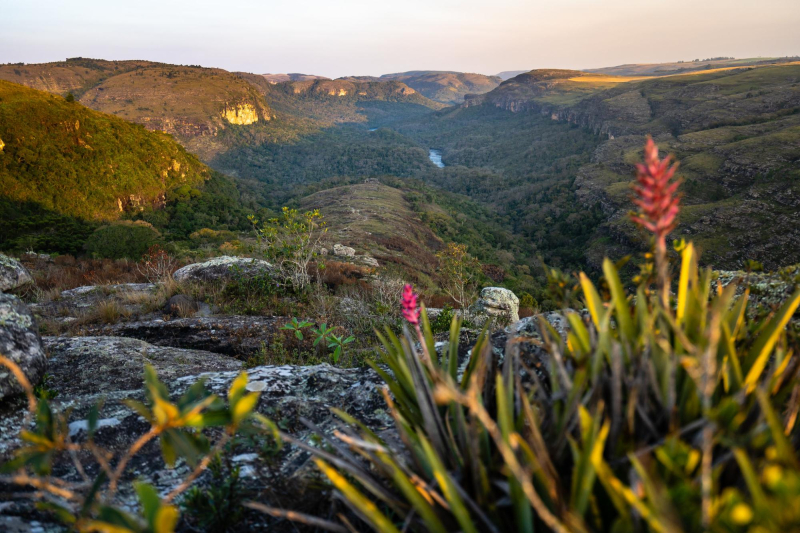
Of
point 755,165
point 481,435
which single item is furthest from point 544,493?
point 755,165

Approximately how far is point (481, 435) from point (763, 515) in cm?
79

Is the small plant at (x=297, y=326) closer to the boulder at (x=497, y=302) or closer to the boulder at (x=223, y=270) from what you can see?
the boulder at (x=223, y=270)

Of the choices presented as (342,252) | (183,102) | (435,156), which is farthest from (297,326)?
(435,156)

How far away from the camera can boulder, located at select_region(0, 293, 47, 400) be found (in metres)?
2.73

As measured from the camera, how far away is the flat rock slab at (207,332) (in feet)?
14.6

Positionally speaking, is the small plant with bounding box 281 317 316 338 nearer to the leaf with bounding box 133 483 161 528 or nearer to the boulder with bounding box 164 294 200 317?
the boulder with bounding box 164 294 200 317

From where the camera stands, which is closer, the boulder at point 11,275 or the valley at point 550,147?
the boulder at point 11,275

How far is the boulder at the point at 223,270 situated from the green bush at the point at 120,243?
1671 centimetres

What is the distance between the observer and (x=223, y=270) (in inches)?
318

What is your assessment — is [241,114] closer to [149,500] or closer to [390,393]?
[390,393]

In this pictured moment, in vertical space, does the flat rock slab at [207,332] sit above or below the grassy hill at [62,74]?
below

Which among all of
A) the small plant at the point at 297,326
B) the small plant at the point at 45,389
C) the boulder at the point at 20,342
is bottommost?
the small plant at the point at 297,326

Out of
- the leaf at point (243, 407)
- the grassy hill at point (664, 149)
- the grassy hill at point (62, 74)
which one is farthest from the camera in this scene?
the grassy hill at point (62, 74)

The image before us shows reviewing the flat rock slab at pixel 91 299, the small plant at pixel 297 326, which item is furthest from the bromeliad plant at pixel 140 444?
the flat rock slab at pixel 91 299
